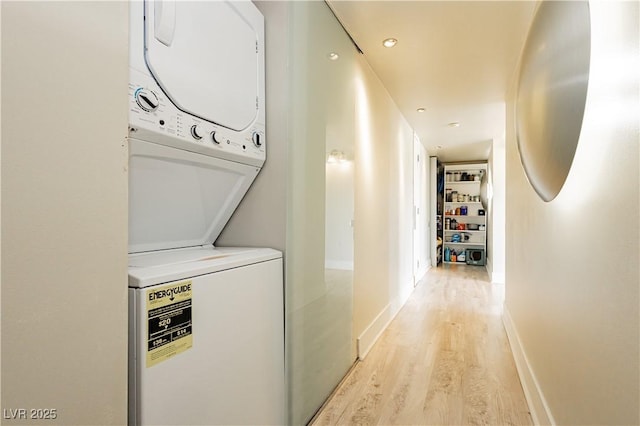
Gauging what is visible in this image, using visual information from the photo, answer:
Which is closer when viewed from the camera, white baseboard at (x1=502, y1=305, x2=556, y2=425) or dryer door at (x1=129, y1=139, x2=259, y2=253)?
dryer door at (x1=129, y1=139, x2=259, y2=253)

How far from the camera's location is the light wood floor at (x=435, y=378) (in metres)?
1.86

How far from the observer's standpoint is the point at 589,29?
3.58 feet

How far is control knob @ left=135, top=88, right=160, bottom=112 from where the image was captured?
0.93 m

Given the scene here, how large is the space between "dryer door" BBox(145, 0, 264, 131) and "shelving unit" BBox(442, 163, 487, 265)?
23.1 ft

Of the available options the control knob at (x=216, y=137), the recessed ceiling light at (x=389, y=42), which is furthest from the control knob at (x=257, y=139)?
the recessed ceiling light at (x=389, y=42)

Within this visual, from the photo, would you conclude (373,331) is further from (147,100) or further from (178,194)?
(147,100)

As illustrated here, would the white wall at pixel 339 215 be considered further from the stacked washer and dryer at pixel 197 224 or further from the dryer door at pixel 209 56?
the dryer door at pixel 209 56

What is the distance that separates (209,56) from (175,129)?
0.31m

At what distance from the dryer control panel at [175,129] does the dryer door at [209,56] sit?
0.03 metres

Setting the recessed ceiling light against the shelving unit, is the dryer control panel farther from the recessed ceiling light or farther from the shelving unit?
the shelving unit

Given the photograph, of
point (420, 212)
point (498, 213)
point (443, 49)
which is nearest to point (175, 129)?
point (443, 49)

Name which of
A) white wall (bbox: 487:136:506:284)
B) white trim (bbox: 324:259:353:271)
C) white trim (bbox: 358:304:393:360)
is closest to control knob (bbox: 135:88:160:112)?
white trim (bbox: 324:259:353:271)

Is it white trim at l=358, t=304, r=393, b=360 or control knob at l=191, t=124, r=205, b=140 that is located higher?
control knob at l=191, t=124, r=205, b=140

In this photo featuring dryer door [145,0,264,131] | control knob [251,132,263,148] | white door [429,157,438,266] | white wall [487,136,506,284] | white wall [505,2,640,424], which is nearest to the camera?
white wall [505,2,640,424]
